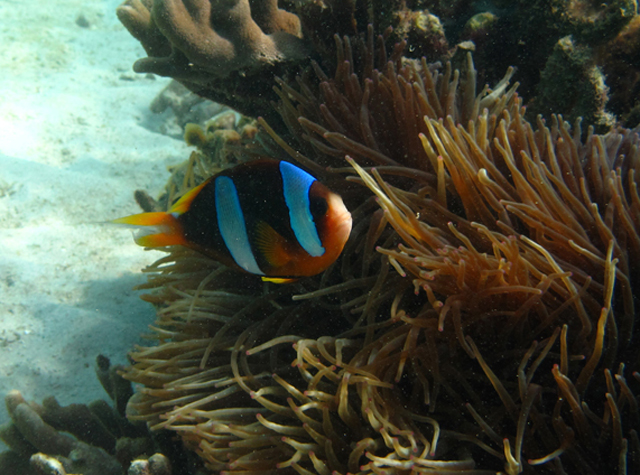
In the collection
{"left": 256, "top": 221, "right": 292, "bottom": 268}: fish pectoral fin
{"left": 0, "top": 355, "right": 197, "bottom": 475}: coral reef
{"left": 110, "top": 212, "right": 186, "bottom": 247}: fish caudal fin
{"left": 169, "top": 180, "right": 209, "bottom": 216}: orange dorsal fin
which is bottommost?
{"left": 0, "top": 355, "right": 197, "bottom": 475}: coral reef

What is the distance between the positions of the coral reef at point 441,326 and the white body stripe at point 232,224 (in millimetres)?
265

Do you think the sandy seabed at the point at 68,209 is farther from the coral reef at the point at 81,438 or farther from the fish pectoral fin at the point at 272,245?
the fish pectoral fin at the point at 272,245

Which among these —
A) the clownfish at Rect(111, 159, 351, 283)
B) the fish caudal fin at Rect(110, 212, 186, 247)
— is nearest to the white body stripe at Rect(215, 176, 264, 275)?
the clownfish at Rect(111, 159, 351, 283)

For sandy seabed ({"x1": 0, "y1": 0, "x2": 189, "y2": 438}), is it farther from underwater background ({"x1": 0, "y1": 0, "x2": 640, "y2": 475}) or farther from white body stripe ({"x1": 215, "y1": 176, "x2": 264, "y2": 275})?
white body stripe ({"x1": 215, "y1": 176, "x2": 264, "y2": 275})

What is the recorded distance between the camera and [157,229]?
4.91 feet

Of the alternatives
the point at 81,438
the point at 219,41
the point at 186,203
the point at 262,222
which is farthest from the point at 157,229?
the point at 81,438

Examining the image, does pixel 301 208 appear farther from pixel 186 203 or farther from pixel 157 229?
pixel 157 229

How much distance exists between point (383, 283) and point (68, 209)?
3.80 m

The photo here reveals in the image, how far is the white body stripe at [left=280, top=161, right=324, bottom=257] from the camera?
4.28ft

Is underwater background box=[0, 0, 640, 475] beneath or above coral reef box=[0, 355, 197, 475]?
above

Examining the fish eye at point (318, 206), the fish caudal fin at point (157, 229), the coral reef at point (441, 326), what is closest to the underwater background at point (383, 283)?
the coral reef at point (441, 326)

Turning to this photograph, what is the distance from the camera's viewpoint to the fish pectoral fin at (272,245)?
1.36m

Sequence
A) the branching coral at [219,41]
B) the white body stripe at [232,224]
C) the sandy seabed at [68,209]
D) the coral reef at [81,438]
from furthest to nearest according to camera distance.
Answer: the sandy seabed at [68,209] < the branching coral at [219,41] < the coral reef at [81,438] < the white body stripe at [232,224]

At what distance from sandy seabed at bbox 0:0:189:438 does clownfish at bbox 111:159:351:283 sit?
4.14 feet
